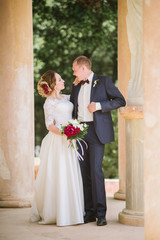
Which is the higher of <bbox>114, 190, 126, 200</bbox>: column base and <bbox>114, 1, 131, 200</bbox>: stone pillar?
<bbox>114, 1, 131, 200</bbox>: stone pillar

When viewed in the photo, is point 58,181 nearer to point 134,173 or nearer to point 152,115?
point 134,173

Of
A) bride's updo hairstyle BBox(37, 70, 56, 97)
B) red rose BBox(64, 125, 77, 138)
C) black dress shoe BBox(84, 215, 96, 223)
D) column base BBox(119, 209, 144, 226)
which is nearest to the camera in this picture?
red rose BBox(64, 125, 77, 138)

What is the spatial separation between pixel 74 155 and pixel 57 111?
809 millimetres

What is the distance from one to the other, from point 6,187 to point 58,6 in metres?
9.76

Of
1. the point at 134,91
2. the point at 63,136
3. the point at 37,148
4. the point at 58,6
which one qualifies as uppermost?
the point at 58,6

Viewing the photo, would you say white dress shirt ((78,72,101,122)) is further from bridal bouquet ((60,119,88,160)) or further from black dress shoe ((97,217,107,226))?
black dress shoe ((97,217,107,226))

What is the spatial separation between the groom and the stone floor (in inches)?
12.6

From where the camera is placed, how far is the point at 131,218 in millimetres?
7465

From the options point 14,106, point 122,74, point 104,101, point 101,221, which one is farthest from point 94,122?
point 122,74

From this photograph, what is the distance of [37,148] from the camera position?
20.2 m

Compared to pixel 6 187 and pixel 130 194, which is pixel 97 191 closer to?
pixel 130 194

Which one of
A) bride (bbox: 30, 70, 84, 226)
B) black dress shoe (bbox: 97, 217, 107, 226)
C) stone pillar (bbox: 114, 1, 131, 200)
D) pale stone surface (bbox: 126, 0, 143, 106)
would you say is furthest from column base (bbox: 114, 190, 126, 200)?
pale stone surface (bbox: 126, 0, 143, 106)

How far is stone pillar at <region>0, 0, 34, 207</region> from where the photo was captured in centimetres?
963

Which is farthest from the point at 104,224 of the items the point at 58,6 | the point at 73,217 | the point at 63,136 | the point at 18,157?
the point at 58,6
